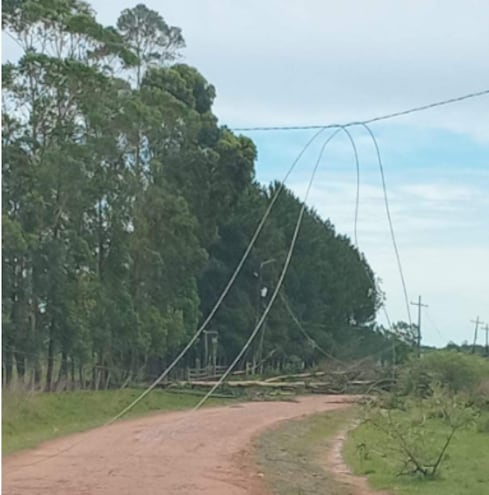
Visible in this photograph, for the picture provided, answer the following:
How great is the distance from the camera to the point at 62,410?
30828mm

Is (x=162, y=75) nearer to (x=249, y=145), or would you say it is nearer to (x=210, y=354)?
(x=249, y=145)

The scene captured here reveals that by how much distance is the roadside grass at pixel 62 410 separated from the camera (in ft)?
81.1

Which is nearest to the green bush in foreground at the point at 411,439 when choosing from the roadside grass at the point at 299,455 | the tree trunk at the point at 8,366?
the roadside grass at the point at 299,455

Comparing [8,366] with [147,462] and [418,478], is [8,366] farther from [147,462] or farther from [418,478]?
[418,478]

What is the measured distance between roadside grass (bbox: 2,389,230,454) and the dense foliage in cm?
131

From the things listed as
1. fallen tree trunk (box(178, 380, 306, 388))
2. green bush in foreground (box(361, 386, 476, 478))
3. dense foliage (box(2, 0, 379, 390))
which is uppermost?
dense foliage (box(2, 0, 379, 390))

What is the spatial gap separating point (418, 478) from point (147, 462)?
14.6ft

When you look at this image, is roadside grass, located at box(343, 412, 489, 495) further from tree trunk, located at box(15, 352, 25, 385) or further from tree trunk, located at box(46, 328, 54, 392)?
tree trunk, located at box(46, 328, 54, 392)

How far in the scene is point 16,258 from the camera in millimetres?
30984

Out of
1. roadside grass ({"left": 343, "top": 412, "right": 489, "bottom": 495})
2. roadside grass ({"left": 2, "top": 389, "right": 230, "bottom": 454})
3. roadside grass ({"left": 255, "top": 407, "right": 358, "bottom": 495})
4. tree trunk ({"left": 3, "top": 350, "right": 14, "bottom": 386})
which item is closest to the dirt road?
roadside grass ({"left": 255, "top": 407, "right": 358, "bottom": 495})

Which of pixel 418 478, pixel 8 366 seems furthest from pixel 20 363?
pixel 418 478

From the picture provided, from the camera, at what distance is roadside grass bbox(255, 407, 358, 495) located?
1524 cm

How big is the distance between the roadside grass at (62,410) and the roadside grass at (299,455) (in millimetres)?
4807

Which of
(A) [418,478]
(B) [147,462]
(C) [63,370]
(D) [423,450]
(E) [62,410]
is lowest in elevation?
(A) [418,478]
